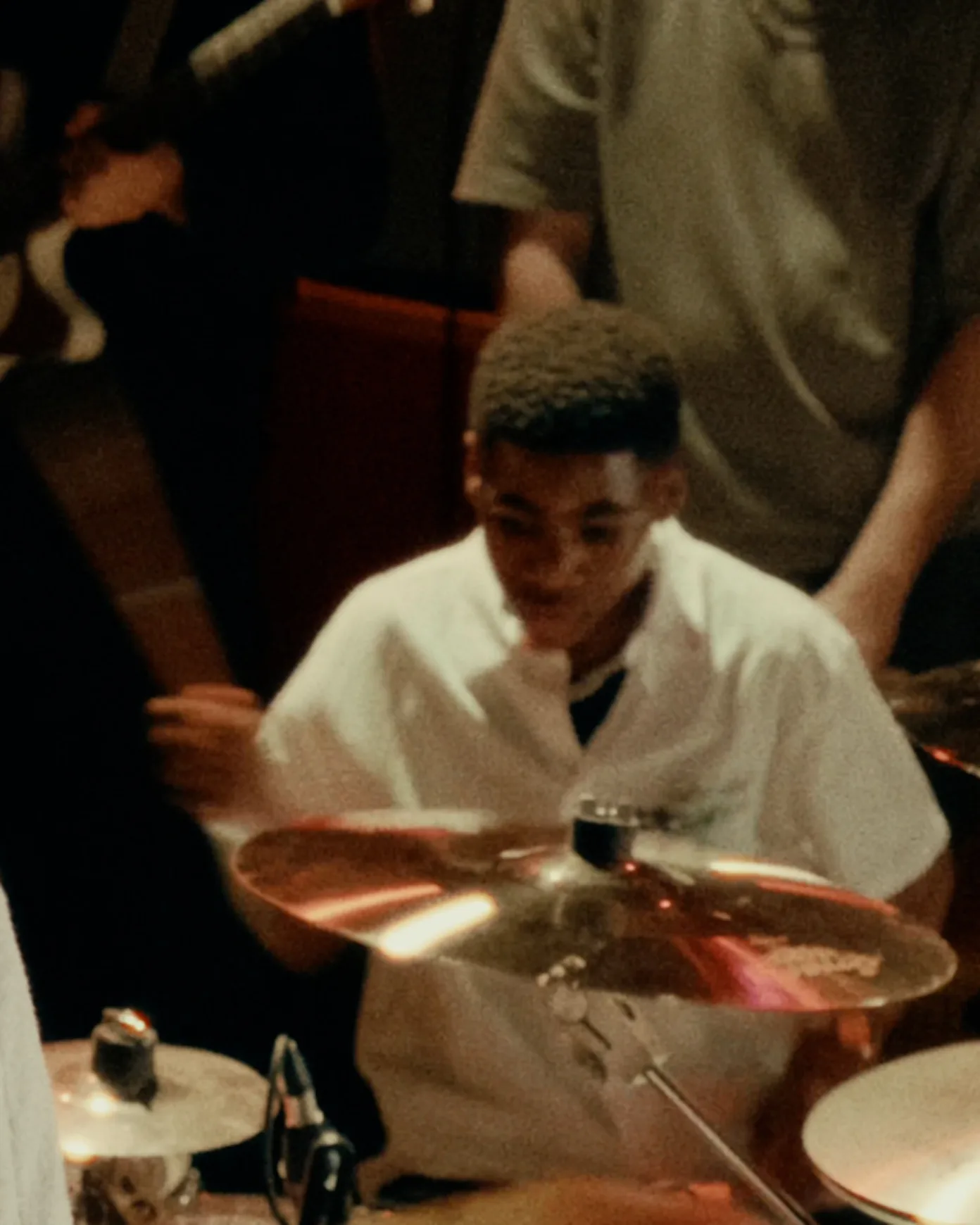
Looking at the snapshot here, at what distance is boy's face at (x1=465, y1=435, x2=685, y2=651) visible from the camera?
1191 millimetres

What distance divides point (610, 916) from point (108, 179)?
0.60 m

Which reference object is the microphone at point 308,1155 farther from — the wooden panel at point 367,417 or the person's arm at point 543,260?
the person's arm at point 543,260

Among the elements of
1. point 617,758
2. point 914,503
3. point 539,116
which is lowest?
point 617,758

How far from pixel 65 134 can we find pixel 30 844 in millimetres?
507

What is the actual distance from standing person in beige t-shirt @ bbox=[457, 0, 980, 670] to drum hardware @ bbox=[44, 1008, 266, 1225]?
1.69ft

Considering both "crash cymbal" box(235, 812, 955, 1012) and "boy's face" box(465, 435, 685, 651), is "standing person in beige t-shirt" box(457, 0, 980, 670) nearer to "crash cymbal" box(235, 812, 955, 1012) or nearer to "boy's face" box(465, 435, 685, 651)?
"boy's face" box(465, 435, 685, 651)

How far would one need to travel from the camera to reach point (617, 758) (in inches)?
50.3

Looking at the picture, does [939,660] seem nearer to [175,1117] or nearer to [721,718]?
[721,718]

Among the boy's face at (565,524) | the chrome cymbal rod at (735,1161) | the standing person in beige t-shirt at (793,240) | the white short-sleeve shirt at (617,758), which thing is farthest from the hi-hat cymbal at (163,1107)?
the standing person in beige t-shirt at (793,240)

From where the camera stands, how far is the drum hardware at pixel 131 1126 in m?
1.14

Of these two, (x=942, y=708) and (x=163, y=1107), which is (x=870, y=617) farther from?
(x=163, y=1107)

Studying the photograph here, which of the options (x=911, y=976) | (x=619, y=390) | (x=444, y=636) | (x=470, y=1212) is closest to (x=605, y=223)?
(x=619, y=390)

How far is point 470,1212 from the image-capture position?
1.07 meters

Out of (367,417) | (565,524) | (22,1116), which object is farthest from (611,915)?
(22,1116)
